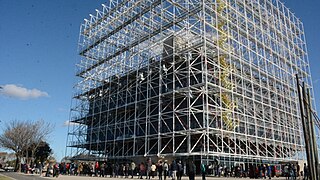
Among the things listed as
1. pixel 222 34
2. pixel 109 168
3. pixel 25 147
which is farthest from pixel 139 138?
pixel 25 147

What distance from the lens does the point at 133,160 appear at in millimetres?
27609

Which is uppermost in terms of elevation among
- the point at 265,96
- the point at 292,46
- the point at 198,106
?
the point at 292,46

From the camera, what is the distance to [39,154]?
4284cm

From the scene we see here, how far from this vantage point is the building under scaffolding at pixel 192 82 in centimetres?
2408

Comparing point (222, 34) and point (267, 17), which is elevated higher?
point (267, 17)

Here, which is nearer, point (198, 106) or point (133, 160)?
point (198, 106)

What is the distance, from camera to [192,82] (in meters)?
26.7

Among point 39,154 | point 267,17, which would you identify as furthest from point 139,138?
point 39,154

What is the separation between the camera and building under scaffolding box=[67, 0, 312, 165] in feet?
79.0

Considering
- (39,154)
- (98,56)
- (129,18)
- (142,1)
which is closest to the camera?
(142,1)

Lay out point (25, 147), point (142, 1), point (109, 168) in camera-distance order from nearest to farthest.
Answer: point (109, 168) → point (142, 1) → point (25, 147)

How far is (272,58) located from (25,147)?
2968 cm

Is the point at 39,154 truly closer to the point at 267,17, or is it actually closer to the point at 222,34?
the point at 222,34

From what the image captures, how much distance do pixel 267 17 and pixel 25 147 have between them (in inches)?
1229
